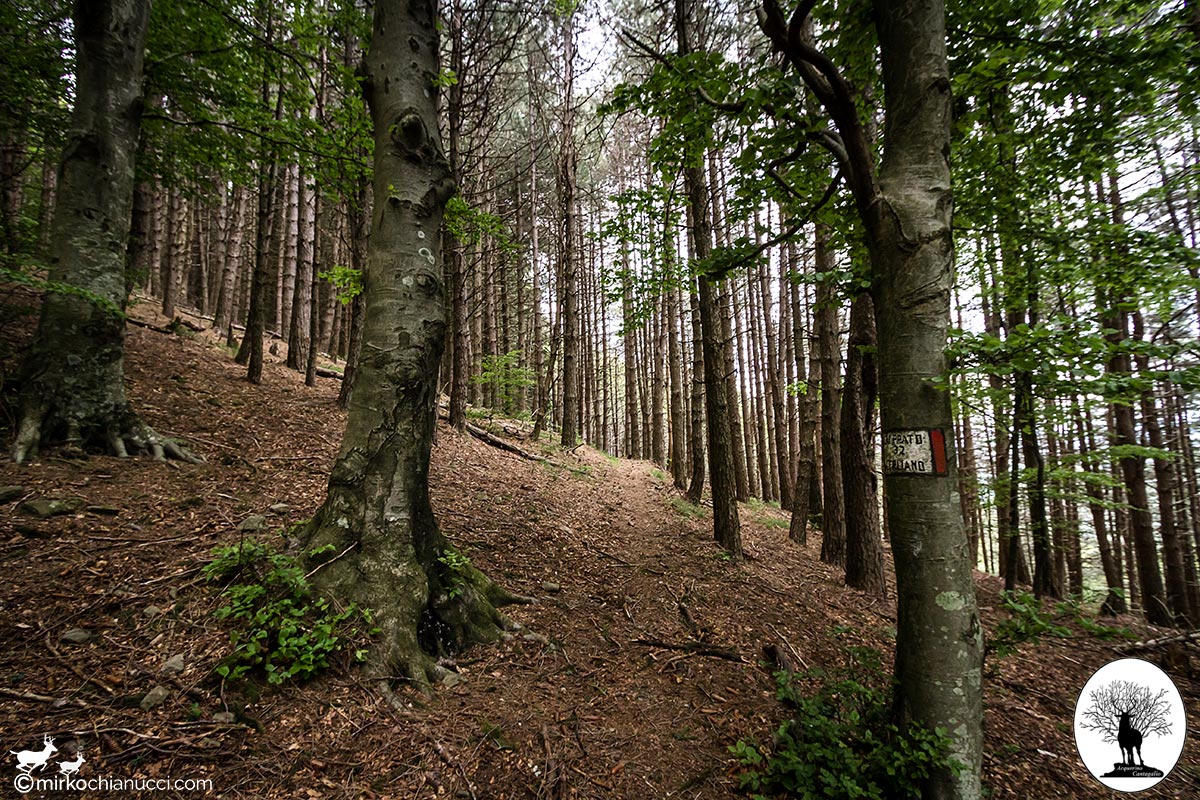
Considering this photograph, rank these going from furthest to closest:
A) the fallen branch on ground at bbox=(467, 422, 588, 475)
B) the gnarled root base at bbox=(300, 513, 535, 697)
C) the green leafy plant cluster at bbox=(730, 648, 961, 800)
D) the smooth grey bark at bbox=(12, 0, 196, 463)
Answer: the fallen branch on ground at bbox=(467, 422, 588, 475) < the smooth grey bark at bbox=(12, 0, 196, 463) < the gnarled root base at bbox=(300, 513, 535, 697) < the green leafy plant cluster at bbox=(730, 648, 961, 800)

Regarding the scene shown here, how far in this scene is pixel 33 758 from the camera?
76.0 inches

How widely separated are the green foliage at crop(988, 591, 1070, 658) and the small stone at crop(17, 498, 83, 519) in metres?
6.79

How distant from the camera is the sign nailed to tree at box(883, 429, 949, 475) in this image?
8.78 feet

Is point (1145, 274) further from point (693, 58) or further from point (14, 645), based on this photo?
point (14, 645)

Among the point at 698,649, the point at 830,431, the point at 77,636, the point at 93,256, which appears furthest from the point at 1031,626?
the point at 93,256

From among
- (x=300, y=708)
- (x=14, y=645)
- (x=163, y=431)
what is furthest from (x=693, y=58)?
(x=163, y=431)

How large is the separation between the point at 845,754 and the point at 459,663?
2587mm

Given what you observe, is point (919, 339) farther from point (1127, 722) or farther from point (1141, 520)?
point (1141, 520)

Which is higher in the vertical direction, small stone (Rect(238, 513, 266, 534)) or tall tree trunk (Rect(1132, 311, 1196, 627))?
small stone (Rect(238, 513, 266, 534))

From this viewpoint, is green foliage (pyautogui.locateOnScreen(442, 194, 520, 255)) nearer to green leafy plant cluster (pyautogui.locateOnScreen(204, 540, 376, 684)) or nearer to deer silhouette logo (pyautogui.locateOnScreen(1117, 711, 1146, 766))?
green leafy plant cluster (pyautogui.locateOnScreen(204, 540, 376, 684))

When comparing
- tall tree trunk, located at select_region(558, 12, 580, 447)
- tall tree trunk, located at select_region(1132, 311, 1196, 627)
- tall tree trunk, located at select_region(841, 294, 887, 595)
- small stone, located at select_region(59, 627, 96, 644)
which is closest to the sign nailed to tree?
tall tree trunk, located at select_region(841, 294, 887, 595)

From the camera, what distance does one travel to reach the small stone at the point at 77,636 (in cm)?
257

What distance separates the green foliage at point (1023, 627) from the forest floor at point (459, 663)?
1.00 metres

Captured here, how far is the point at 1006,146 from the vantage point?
384 cm
